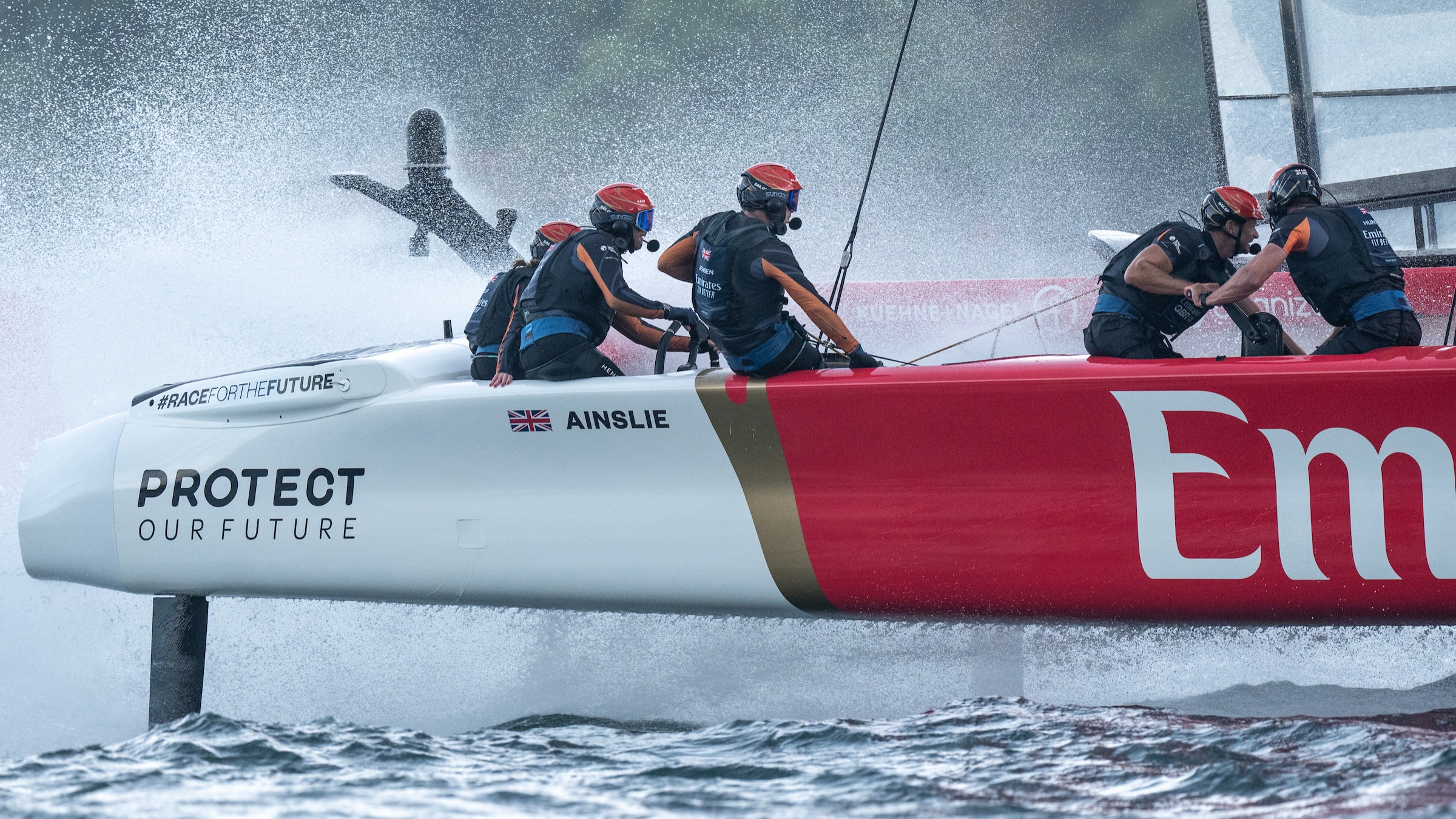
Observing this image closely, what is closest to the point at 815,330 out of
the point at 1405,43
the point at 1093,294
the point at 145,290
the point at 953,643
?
the point at 1093,294

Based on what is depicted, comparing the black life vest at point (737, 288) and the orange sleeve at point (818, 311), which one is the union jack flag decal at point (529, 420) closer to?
the black life vest at point (737, 288)

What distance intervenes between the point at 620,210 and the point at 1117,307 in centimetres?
150

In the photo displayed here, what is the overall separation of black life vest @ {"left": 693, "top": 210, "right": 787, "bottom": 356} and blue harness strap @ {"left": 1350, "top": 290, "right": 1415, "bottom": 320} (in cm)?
154

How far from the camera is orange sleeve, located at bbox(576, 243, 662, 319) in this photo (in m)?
3.47

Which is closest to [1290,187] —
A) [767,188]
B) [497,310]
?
[767,188]

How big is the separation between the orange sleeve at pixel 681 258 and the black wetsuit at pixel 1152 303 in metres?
1.18

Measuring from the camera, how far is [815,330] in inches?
241

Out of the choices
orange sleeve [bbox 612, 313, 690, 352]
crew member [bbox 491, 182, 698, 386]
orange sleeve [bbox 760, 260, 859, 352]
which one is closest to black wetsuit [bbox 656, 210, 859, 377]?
orange sleeve [bbox 760, 260, 859, 352]

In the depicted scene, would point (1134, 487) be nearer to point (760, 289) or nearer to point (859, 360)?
point (859, 360)

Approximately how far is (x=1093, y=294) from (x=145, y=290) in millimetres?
5440

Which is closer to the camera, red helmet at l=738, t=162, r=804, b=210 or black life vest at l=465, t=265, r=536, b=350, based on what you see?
red helmet at l=738, t=162, r=804, b=210

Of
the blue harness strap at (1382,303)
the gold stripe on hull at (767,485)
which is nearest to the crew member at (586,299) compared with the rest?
the gold stripe on hull at (767,485)

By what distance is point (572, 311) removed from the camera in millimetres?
3584

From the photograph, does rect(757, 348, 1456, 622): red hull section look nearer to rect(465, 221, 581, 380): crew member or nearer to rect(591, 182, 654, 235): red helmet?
rect(591, 182, 654, 235): red helmet
